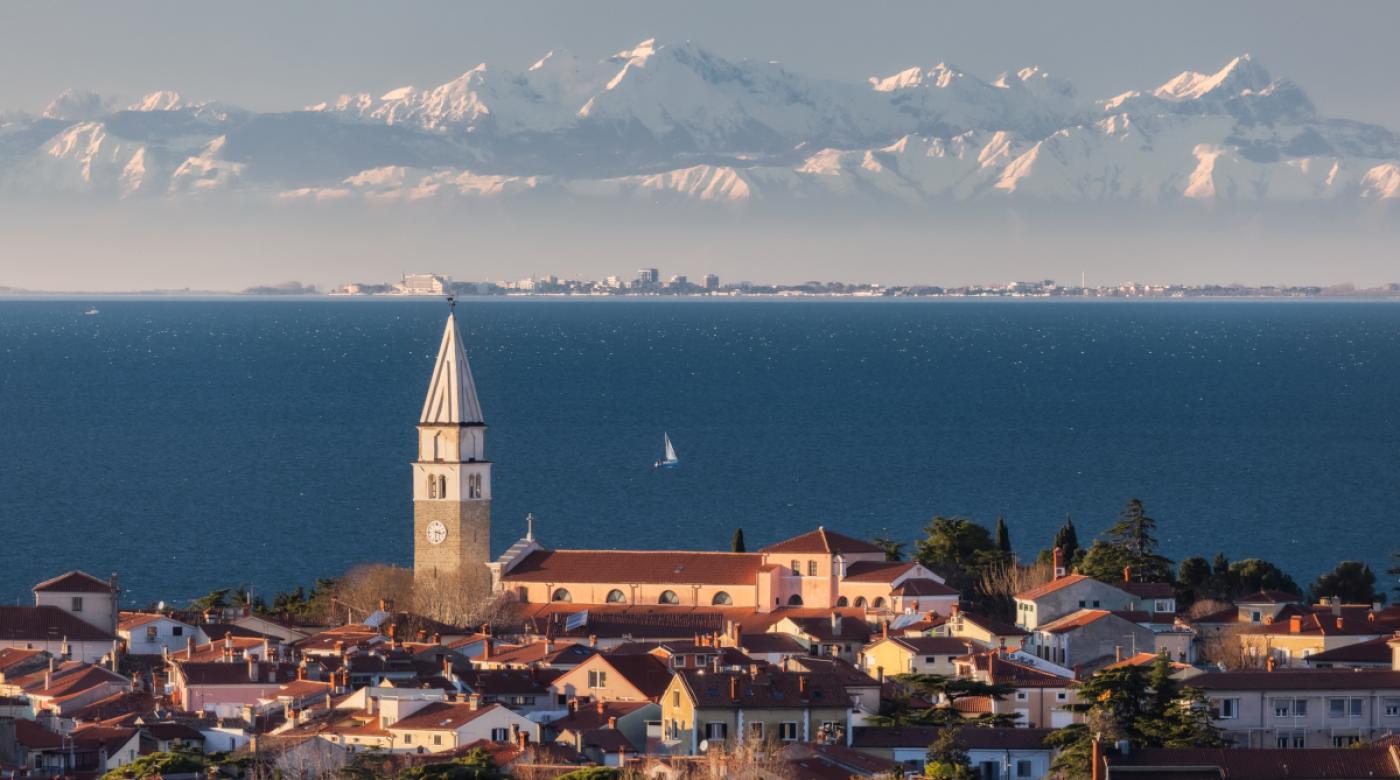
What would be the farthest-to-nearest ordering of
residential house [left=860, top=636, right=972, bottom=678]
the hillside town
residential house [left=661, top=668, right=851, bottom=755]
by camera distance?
residential house [left=860, top=636, right=972, bottom=678] < residential house [left=661, top=668, right=851, bottom=755] < the hillside town

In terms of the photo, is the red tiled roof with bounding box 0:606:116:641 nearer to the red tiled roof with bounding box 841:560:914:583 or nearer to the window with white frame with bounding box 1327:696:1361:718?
the red tiled roof with bounding box 841:560:914:583

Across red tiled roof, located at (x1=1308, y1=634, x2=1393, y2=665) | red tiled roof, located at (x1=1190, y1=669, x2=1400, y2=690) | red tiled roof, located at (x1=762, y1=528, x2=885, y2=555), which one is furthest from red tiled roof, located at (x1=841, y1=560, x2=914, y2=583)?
red tiled roof, located at (x1=1190, y1=669, x2=1400, y2=690)

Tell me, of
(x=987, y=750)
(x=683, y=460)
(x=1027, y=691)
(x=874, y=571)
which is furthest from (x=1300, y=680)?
(x=683, y=460)

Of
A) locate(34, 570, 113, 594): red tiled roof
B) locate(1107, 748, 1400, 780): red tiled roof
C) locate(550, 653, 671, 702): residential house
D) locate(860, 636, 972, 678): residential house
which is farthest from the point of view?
locate(34, 570, 113, 594): red tiled roof

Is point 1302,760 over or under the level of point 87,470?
under

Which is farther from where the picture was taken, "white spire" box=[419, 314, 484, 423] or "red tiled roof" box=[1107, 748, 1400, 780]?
"white spire" box=[419, 314, 484, 423]

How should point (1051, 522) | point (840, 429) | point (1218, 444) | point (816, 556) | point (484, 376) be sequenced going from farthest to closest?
point (484, 376) → point (840, 429) → point (1218, 444) → point (1051, 522) → point (816, 556)

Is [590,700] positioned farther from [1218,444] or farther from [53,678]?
[1218,444]

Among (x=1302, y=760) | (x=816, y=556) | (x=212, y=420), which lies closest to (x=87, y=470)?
(x=212, y=420)
